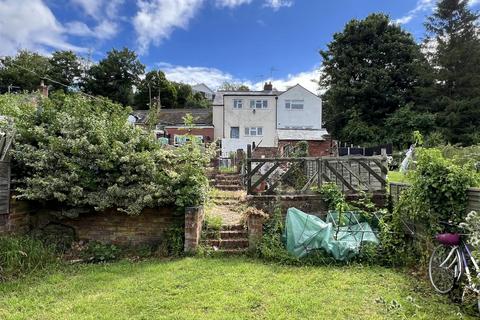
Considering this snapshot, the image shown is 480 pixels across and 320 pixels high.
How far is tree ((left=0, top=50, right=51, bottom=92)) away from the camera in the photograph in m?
37.0

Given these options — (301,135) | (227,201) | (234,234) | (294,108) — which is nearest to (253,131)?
(294,108)

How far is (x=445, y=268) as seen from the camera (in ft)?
14.8

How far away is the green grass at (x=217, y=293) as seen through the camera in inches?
157

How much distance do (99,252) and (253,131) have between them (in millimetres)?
25367

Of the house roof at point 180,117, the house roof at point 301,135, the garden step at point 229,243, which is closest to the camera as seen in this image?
the garden step at point 229,243

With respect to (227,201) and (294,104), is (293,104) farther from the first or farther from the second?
(227,201)

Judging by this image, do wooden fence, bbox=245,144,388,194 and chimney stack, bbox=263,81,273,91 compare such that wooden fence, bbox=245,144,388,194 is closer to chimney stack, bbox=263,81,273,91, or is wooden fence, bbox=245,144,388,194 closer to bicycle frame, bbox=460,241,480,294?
bicycle frame, bbox=460,241,480,294

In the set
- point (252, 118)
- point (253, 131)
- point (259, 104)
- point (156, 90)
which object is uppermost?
point (156, 90)

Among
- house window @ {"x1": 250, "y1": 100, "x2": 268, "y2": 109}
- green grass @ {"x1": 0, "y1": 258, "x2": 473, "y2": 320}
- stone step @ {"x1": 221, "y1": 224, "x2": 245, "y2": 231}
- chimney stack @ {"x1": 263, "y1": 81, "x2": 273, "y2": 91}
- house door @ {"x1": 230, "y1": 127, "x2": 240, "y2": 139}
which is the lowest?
green grass @ {"x1": 0, "y1": 258, "x2": 473, "y2": 320}

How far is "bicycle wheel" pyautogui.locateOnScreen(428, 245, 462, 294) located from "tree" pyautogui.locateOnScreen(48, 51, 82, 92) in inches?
1830

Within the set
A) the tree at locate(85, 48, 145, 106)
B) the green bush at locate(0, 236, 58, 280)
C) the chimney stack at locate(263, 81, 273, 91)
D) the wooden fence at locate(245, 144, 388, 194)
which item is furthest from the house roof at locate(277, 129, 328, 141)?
the tree at locate(85, 48, 145, 106)

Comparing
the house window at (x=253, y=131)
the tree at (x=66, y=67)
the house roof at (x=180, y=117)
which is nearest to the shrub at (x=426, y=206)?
the house window at (x=253, y=131)

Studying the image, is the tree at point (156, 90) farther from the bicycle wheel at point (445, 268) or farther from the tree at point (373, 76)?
the bicycle wheel at point (445, 268)

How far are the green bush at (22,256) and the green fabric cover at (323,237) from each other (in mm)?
4385
